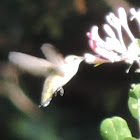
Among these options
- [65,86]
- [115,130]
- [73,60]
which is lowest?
[115,130]

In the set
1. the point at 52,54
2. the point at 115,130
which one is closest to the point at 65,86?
the point at 52,54

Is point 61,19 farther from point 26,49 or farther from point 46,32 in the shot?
point 26,49

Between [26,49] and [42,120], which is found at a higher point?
[26,49]

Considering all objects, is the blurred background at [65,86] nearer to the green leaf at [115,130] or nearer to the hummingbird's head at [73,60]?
the hummingbird's head at [73,60]

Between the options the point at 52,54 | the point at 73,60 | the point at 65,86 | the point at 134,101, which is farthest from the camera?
the point at 65,86

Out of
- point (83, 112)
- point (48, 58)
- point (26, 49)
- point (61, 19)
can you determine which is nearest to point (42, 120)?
point (83, 112)

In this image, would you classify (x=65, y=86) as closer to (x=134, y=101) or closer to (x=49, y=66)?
(x=49, y=66)

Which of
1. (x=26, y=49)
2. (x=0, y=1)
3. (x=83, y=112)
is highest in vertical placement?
(x=0, y=1)

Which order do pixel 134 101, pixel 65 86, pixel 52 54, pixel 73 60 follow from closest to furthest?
pixel 134 101 < pixel 73 60 < pixel 52 54 < pixel 65 86
